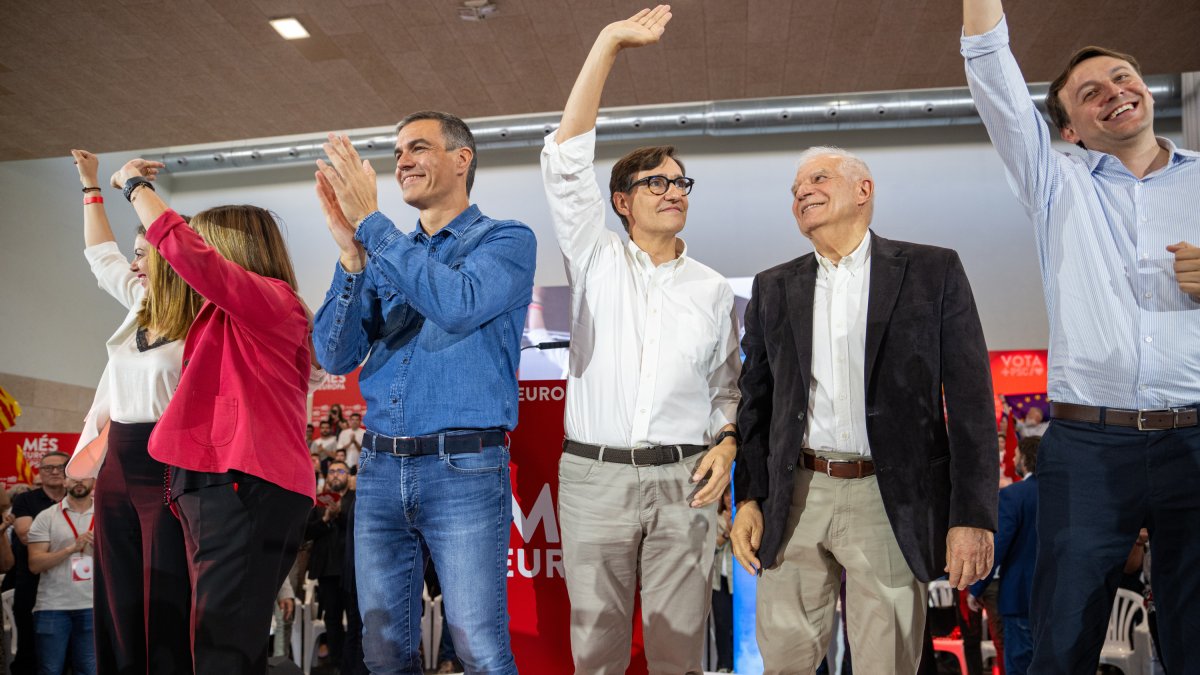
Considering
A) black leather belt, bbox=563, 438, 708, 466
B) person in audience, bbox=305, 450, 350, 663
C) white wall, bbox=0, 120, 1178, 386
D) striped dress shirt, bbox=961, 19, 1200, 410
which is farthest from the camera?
white wall, bbox=0, 120, 1178, 386

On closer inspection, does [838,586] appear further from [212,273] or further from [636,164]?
[212,273]

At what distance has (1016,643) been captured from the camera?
495 cm

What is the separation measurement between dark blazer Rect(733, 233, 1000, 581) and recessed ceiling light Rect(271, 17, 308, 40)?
4426 millimetres

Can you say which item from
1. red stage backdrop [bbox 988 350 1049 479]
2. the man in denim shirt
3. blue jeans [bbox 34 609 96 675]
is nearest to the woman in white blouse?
the man in denim shirt

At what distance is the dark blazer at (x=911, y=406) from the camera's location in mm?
2090

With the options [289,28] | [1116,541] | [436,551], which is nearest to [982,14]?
[1116,541]

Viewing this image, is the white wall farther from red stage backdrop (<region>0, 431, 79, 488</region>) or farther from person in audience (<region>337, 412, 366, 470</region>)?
person in audience (<region>337, 412, 366, 470</region>)

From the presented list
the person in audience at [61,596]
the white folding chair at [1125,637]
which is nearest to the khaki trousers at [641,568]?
the white folding chair at [1125,637]

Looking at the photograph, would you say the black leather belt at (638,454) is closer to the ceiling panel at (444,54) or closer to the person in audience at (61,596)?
the ceiling panel at (444,54)

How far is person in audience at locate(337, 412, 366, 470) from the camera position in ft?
30.0

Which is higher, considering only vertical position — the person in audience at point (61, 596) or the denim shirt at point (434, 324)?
the denim shirt at point (434, 324)

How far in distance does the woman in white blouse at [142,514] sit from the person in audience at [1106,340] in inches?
84.4

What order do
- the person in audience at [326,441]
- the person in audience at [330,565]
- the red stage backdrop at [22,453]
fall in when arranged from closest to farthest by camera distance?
the person in audience at [330,565] → the red stage backdrop at [22,453] → the person in audience at [326,441]

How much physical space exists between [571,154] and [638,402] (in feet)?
2.32
